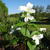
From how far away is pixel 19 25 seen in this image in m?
1.60

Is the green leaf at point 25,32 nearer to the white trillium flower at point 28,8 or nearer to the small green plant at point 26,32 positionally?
the small green plant at point 26,32

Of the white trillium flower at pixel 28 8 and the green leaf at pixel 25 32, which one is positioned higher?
the white trillium flower at pixel 28 8

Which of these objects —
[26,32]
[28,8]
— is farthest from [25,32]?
[28,8]

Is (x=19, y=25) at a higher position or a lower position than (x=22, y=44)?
higher

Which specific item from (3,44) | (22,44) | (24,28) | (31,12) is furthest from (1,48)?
(31,12)

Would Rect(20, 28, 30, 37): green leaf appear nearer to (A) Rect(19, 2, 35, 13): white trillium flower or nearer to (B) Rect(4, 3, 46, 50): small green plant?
(B) Rect(4, 3, 46, 50): small green plant

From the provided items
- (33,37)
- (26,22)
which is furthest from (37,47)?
(26,22)

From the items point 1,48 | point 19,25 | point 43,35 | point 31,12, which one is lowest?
point 1,48

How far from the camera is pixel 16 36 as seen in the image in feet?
5.41

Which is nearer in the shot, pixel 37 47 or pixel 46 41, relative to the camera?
pixel 37 47

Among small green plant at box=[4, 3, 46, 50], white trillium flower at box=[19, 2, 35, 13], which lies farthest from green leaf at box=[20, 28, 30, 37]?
white trillium flower at box=[19, 2, 35, 13]

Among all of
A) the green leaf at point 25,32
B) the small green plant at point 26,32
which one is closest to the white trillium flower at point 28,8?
the small green plant at point 26,32

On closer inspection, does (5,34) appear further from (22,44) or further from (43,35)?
(43,35)

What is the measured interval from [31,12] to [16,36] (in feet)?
0.82
